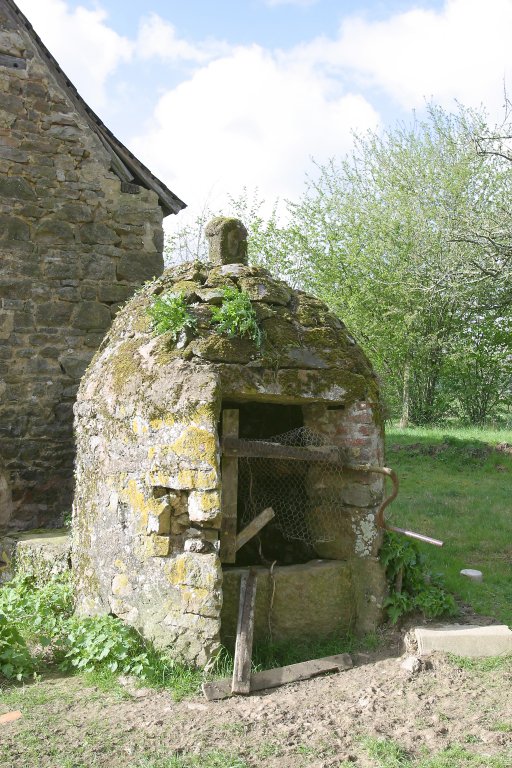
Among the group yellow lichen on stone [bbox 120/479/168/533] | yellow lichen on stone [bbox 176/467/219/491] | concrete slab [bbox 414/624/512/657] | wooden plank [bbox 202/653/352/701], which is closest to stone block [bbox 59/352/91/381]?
yellow lichen on stone [bbox 120/479/168/533]

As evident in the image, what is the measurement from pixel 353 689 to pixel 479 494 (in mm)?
5949

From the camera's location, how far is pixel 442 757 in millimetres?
3467

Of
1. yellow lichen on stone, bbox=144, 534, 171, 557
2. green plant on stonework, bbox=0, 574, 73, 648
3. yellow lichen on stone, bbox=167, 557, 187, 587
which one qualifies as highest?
yellow lichen on stone, bbox=144, 534, 171, 557

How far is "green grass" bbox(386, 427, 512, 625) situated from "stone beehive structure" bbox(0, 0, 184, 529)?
3818 mm

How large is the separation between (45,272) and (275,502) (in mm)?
3957

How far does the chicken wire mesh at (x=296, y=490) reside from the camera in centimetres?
532

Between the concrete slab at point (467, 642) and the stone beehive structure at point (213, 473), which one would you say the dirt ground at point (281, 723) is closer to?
the concrete slab at point (467, 642)

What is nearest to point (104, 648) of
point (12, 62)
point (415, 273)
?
point (12, 62)

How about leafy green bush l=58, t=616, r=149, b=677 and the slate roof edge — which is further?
the slate roof edge

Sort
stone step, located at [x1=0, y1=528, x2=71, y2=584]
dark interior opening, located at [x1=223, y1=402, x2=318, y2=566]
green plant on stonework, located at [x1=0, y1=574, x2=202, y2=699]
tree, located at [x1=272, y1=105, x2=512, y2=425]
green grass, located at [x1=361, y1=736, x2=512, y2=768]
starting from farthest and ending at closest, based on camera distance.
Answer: tree, located at [x1=272, y1=105, x2=512, y2=425]
stone step, located at [x1=0, y1=528, x2=71, y2=584]
dark interior opening, located at [x1=223, y1=402, x2=318, y2=566]
green plant on stonework, located at [x1=0, y1=574, x2=202, y2=699]
green grass, located at [x1=361, y1=736, x2=512, y2=768]

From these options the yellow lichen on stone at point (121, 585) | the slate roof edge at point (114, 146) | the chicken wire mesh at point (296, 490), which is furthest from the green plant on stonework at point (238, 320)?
the slate roof edge at point (114, 146)

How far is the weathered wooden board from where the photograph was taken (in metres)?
4.79

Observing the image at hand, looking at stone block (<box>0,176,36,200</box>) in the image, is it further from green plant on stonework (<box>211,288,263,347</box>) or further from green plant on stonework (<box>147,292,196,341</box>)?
green plant on stonework (<box>211,288,263,347</box>)

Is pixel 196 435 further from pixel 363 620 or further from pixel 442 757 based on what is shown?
pixel 442 757
